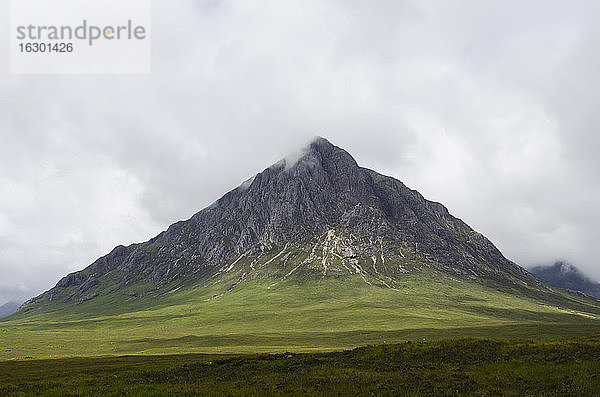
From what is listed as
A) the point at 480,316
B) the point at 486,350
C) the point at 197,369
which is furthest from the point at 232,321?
the point at 486,350

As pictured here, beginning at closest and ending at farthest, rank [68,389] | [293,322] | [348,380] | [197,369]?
[348,380] → [68,389] → [197,369] → [293,322]

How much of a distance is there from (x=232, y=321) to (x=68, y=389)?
174 meters

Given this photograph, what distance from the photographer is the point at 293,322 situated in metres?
182

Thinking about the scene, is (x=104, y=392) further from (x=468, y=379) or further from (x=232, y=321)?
(x=232, y=321)

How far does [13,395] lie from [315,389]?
3010 centimetres

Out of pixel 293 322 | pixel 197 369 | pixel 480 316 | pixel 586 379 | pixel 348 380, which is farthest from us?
pixel 480 316

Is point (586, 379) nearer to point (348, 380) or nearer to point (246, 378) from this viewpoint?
point (348, 380)

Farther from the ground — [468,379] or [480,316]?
[468,379]

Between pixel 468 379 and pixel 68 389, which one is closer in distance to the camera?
pixel 468 379

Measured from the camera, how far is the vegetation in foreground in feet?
81.6

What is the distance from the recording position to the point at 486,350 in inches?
1484

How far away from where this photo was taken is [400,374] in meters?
30.5

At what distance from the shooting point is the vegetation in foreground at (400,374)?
24.9 metres

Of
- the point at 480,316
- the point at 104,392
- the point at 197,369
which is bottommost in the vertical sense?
the point at 480,316
